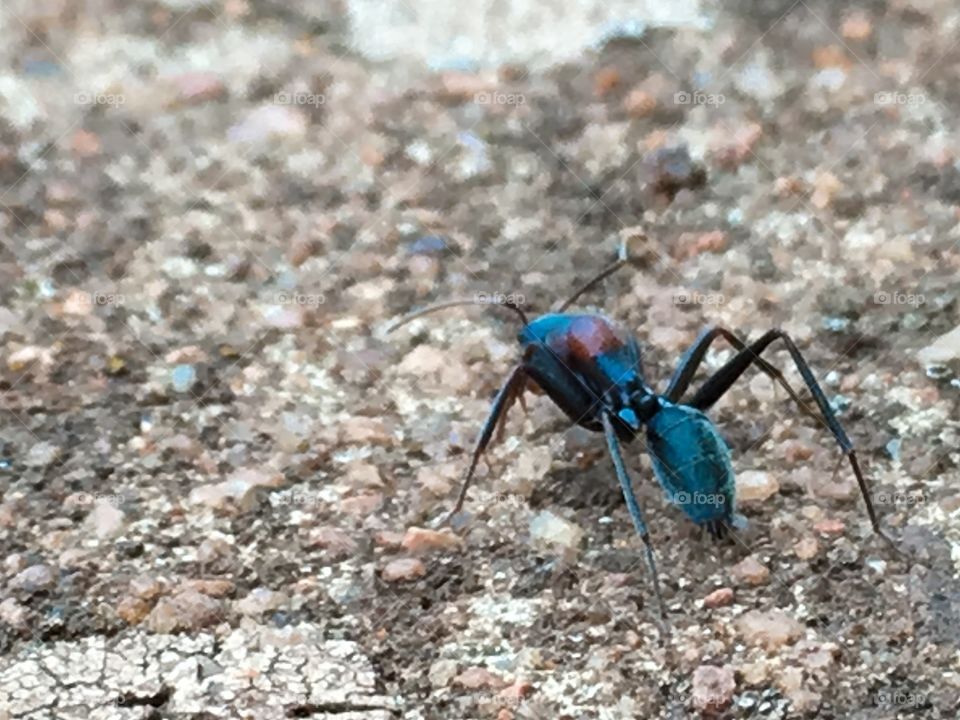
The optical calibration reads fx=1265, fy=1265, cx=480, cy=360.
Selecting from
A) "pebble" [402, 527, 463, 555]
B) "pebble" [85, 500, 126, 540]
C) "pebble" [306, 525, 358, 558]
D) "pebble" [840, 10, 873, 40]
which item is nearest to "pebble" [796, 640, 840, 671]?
"pebble" [402, 527, 463, 555]

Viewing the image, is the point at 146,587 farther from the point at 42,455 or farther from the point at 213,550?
the point at 42,455

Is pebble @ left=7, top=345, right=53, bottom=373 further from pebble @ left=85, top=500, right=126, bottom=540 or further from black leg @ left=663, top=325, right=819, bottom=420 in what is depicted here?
black leg @ left=663, top=325, right=819, bottom=420

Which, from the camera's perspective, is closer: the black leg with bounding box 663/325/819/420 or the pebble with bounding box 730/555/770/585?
the pebble with bounding box 730/555/770/585

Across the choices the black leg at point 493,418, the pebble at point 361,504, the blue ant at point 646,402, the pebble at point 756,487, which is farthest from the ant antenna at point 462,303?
the pebble at point 756,487

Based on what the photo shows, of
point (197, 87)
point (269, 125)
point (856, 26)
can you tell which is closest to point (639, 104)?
point (856, 26)

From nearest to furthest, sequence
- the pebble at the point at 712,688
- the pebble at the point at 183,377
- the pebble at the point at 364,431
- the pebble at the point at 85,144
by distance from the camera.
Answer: the pebble at the point at 712,688 → the pebble at the point at 364,431 → the pebble at the point at 183,377 → the pebble at the point at 85,144

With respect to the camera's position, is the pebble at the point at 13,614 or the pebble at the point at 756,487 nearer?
the pebble at the point at 13,614

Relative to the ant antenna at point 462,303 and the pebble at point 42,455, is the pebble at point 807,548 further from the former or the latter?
the pebble at point 42,455
